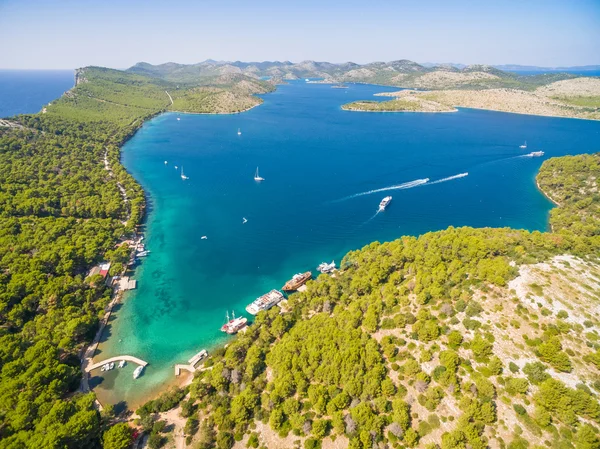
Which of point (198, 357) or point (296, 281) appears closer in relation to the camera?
point (198, 357)

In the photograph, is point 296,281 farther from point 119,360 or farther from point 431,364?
point 119,360

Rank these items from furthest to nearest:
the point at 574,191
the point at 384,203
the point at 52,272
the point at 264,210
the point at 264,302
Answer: the point at 574,191 → the point at 384,203 → the point at 264,210 → the point at 52,272 → the point at 264,302

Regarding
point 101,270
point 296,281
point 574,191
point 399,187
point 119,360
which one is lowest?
point 119,360

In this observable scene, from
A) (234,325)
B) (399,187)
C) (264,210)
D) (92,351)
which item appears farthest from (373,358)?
(399,187)

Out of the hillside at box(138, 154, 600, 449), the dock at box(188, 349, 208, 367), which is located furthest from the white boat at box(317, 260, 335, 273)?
the dock at box(188, 349, 208, 367)

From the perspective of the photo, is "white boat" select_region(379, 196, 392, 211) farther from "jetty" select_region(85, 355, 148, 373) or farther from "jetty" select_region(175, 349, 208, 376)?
"jetty" select_region(85, 355, 148, 373)

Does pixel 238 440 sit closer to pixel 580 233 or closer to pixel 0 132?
pixel 580 233
